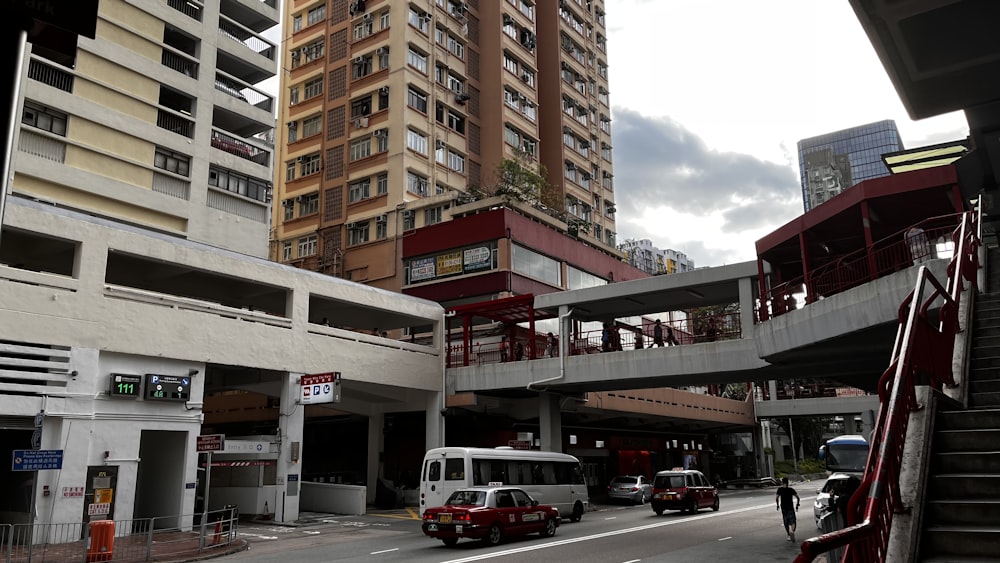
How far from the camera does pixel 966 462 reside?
780cm

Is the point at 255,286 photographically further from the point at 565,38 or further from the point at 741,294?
the point at 565,38

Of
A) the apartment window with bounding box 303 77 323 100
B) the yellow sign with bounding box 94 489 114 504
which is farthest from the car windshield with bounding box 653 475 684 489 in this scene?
the apartment window with bounding box 303 77 323 100

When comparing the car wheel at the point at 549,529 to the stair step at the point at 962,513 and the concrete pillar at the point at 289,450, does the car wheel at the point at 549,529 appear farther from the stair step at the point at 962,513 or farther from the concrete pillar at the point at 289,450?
the stair step at the point at 962,513

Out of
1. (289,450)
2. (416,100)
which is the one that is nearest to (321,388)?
(289,450)

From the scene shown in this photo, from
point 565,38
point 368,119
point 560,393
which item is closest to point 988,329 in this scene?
point 560,393

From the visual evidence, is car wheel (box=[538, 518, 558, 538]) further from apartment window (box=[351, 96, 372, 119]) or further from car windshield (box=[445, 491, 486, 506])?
apartment window (box=[351, 96, 372, 119])

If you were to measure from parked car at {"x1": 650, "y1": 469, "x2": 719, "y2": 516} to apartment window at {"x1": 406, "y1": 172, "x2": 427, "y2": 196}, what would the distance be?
27.6 metres

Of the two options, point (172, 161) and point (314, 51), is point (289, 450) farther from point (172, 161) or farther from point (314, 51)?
point (314, 51)

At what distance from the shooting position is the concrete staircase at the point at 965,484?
6.71m

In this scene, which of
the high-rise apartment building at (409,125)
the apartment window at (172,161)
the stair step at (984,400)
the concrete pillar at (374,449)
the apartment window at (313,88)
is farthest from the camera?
the apartment window at (313,88)

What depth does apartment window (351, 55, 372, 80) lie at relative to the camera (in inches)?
2173

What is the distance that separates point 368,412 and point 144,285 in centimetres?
1250

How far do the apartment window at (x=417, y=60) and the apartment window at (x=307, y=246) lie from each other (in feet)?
47.0

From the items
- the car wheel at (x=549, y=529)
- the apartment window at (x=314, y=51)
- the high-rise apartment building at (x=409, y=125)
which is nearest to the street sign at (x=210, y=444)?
the car wheel at (x=549, y=529)
